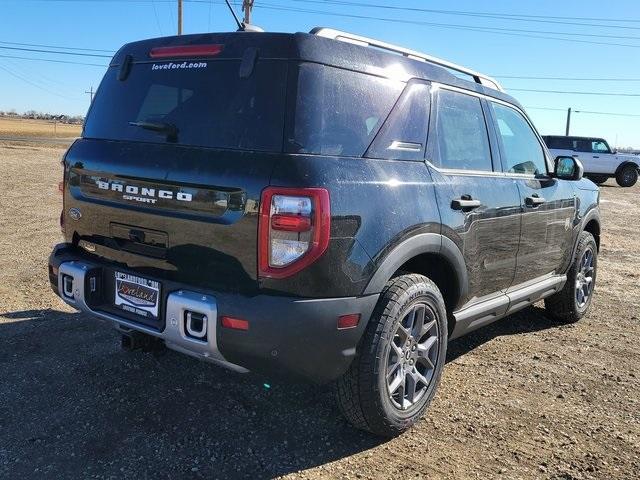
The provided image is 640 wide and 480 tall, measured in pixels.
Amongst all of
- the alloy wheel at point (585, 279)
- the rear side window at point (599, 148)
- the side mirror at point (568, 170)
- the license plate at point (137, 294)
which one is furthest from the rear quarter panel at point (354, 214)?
the rear side window at point (599, 148)

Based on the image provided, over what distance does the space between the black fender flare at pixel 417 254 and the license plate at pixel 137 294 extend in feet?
3.46

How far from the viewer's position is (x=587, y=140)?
2416 cm

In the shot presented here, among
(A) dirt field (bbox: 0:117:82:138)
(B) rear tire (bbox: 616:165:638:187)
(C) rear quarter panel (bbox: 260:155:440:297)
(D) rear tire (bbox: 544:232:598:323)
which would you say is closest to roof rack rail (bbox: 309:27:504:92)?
(C) rear quarter panel (bbox: 260:155:440:297)

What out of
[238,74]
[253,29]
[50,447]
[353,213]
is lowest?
[50,447]

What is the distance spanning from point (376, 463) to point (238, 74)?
206cm

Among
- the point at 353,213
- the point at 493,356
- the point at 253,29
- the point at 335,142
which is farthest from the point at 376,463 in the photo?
the point at 253,29

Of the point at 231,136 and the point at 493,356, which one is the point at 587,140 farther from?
the point at 231,136

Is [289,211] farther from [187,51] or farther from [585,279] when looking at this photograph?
[585,279]

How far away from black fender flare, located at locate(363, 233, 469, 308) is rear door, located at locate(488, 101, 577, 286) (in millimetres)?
899

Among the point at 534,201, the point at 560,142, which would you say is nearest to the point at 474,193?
the point at 534,201

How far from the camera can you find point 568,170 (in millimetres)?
4664

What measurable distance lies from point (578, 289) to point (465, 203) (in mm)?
2636

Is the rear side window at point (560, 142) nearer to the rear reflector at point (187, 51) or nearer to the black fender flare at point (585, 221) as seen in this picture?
the black fender flare at point (585, 221)

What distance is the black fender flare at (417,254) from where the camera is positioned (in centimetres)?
277
